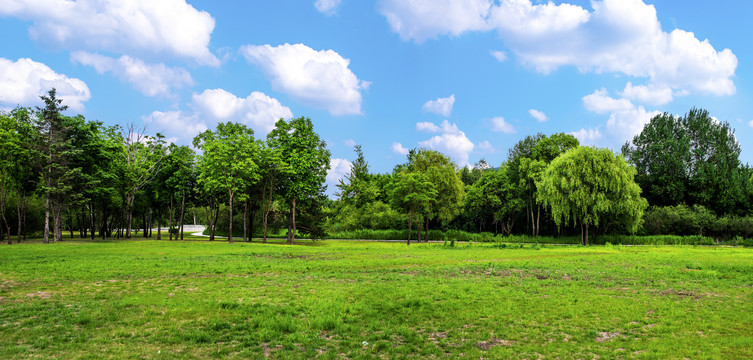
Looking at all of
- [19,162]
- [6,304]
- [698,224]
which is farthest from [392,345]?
[698,224]

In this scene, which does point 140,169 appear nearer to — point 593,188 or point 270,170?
point 270,170

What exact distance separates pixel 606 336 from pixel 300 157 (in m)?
43.3

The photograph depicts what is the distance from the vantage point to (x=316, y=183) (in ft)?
172

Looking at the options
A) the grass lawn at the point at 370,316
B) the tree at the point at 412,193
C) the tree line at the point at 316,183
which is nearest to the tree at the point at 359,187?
the tree line at the point at 316,183

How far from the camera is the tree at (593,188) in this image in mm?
52031

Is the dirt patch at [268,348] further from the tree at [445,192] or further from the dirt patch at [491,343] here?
the tree at [445,192]

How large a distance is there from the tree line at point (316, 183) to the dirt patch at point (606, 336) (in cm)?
4061

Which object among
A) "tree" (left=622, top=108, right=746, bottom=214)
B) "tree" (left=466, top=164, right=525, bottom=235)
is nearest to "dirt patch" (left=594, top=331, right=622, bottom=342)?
"tree" (left=466, top=164, right=525, bottom=235)

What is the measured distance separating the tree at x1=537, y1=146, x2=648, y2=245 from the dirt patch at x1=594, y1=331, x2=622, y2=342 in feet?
153

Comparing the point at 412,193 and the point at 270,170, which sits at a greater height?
the point at 270,170

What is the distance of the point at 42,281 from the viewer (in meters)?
16.2

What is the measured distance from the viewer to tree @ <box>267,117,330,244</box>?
4909 centimetres

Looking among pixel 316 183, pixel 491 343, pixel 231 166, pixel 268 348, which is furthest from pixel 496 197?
pixel 268 348

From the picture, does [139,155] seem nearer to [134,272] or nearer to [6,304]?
[134,272]
